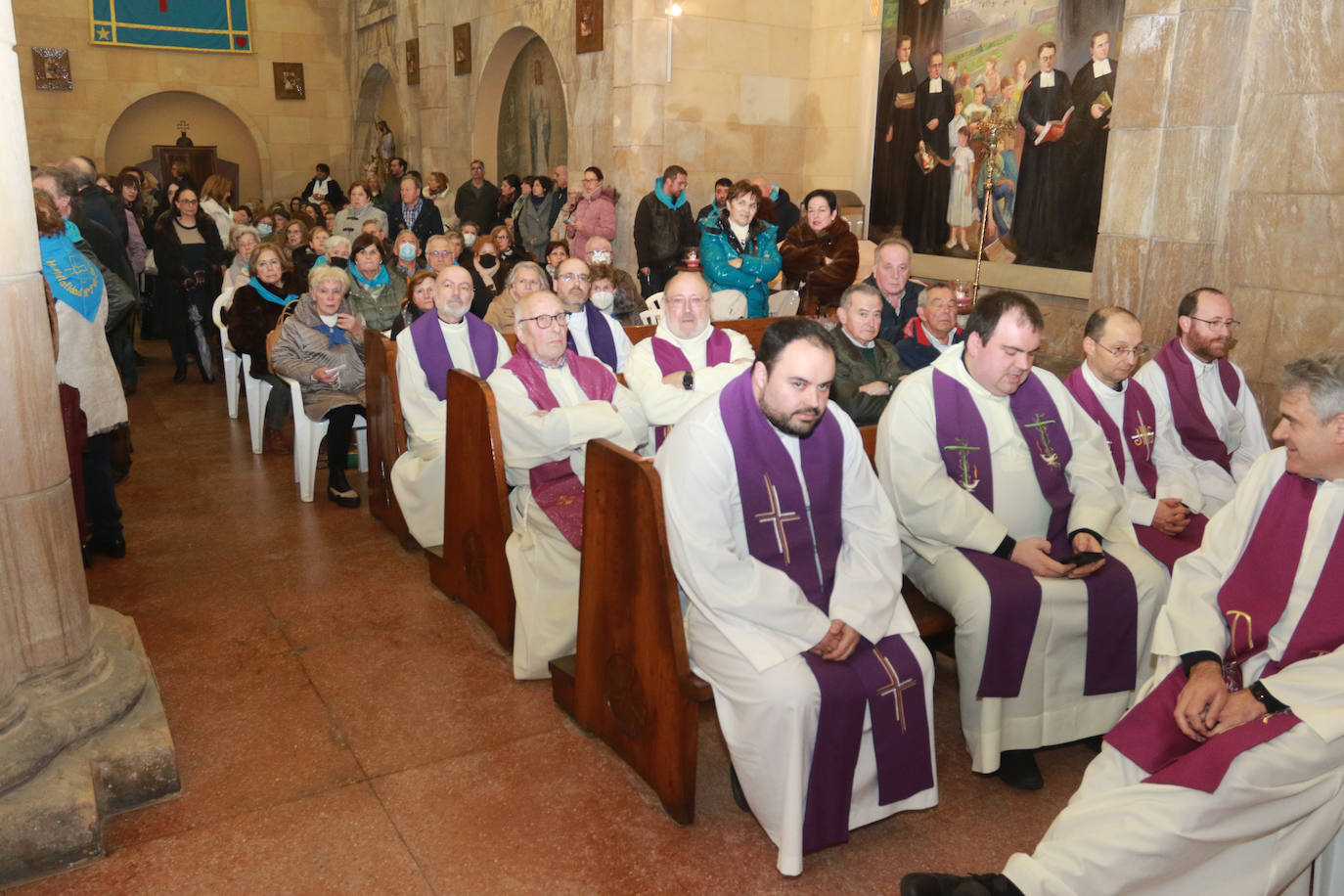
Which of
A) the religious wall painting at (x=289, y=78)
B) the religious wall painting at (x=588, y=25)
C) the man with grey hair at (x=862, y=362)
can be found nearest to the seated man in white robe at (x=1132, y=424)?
the man with grey hair at (x=862, y=362)

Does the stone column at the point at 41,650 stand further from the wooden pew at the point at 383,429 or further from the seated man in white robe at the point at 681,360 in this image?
the seated man in white robe at the point at 681,360

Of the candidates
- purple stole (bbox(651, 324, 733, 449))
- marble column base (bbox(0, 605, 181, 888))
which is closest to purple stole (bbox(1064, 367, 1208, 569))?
purple stole (bbox(651, 324, 733, 449))

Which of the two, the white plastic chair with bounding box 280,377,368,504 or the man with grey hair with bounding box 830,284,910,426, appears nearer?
the man with grey hair with bounding box 830,284,910,426

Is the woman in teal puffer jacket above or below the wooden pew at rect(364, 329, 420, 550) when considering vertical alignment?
above

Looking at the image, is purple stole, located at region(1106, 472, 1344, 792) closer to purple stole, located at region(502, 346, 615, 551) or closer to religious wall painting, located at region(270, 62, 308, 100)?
purple stole, located at region(502, 346, 615, 551)

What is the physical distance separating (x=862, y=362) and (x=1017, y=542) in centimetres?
142

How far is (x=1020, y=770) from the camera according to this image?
3205 millimetres

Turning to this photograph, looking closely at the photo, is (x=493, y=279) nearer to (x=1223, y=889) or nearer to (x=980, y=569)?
(x=980, y=569)

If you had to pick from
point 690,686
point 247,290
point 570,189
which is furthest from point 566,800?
point 570,189

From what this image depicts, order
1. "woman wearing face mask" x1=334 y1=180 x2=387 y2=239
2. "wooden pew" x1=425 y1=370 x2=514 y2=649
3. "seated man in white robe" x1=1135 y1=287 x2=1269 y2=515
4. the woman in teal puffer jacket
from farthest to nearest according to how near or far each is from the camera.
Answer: "woman wearing face mask" x1=334 y1=180 x2=387 y2=239
the woman in teal puffer jacket
"seated man in white robe" x1=1135 y1=287 x2=1269 y2=515
"wooden pew" x1=425 y1=370 x2=514 y2=649

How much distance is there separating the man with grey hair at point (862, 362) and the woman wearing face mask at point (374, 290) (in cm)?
319

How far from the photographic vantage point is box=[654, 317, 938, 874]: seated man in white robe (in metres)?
2.73

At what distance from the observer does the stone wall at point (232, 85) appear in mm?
17203

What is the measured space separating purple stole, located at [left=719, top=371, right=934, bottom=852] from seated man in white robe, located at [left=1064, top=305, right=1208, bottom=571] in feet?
4.87
